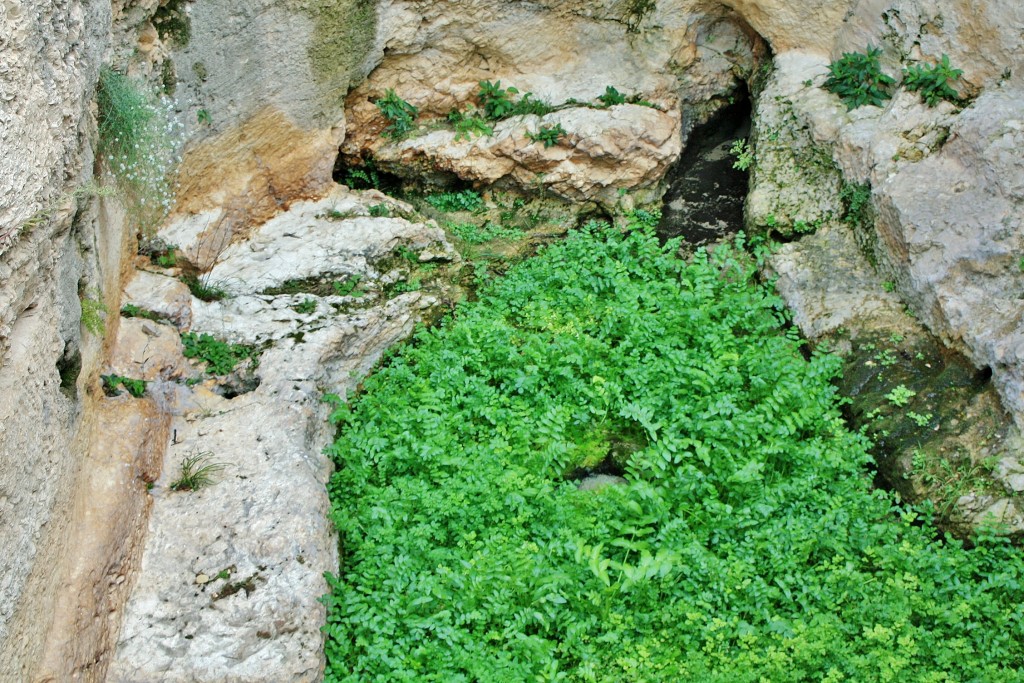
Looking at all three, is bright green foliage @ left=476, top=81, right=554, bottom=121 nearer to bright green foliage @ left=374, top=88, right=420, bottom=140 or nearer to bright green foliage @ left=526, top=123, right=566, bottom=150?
bright green foliage @ left=526, top=123, right=566, bottom=150

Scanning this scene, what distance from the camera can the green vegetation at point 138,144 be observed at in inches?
226

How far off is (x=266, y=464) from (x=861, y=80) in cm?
597

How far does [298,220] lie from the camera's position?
7.27 metres

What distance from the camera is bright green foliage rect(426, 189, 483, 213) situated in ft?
27.5

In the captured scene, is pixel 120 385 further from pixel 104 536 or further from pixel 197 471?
pixel 104 536

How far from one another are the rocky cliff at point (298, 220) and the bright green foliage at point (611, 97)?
0.12m

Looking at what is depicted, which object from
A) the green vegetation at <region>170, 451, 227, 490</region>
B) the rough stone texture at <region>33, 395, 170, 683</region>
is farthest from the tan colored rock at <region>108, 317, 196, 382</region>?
the green vegetation at <region>170, 451, 227, 490</region>

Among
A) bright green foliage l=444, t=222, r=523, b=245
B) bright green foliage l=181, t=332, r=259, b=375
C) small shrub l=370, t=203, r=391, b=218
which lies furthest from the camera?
bright green foliage l=444, t=222, r=523, b=245

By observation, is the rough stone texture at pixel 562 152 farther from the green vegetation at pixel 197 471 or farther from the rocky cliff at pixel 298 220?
the green vegetation at pixel 197 471

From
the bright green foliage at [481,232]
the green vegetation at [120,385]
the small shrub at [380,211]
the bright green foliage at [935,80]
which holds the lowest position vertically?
the green vegetation at [120,385]

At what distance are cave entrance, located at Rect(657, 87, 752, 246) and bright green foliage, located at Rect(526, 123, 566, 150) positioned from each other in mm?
1229

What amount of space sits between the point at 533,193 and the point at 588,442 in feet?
10.0

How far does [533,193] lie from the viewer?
841 centimetres

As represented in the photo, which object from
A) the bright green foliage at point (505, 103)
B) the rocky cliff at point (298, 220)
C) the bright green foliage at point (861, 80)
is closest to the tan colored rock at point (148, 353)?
the rocky cliff at point (298, 220)
